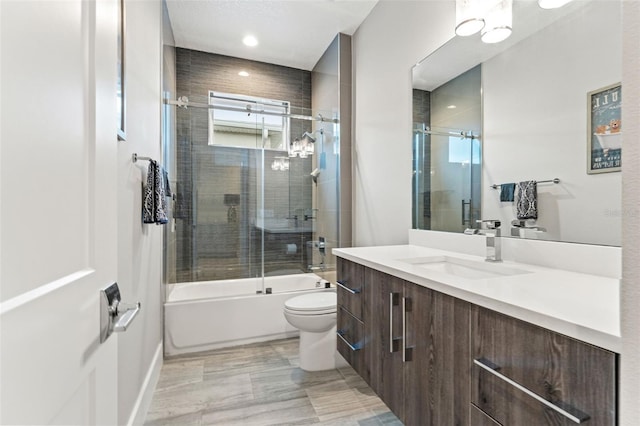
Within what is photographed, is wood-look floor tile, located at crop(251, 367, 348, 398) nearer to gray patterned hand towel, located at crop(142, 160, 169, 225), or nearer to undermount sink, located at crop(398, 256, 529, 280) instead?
undermount sink, located at crop(398, 256, 529, 280)

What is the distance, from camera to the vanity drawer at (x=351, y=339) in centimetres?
154

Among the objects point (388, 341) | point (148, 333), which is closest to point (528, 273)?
point (388, 341)

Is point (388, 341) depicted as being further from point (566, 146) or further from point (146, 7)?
point (146, 7)

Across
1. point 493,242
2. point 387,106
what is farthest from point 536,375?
point 387,106

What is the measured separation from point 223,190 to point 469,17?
250 centimetres

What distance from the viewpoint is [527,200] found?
1364mm

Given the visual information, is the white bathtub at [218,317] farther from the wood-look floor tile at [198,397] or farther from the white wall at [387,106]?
the white wall at [387,106]

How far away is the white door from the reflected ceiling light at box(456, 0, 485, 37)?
162cm

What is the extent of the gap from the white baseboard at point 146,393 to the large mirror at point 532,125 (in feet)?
6.45

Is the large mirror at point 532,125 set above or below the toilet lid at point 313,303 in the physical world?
above

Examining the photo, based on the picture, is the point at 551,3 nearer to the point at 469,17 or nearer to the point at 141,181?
the point at 469,17

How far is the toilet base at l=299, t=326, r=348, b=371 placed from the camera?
2.14m

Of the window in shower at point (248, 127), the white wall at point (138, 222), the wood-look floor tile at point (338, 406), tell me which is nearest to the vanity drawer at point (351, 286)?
the wood-look floor tile at point (338, 406)

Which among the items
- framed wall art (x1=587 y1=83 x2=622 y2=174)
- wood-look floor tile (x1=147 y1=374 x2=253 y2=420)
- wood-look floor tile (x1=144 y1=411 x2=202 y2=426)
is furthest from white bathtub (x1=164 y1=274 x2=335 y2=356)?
framed wall art (x1=587 y1=83 x2=622 y2=174)
